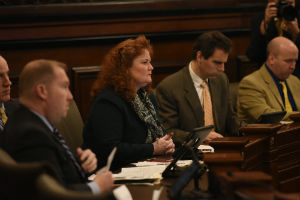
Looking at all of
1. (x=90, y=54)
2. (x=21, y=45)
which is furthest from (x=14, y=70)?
(x=90, y=54)

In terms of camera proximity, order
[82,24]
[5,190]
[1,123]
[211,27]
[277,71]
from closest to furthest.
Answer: [5,190] → [1,123] → [277,71] → [82,24] → [211,27]

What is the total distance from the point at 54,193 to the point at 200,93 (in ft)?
9.71

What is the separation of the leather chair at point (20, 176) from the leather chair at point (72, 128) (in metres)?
1.46

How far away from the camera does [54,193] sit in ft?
5.44

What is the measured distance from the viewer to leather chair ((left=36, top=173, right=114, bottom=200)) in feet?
5.30

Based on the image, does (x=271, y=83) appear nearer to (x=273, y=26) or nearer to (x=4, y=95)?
(x=273, y=26)

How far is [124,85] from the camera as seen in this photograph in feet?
11.3

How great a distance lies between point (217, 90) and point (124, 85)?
132cm

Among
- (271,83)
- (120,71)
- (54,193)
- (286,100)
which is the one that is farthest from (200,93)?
(54,193)

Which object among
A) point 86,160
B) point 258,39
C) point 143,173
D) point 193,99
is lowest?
point 143,173

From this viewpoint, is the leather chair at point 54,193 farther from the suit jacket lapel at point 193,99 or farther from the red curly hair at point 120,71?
the suit jacket lapel at point 193,99

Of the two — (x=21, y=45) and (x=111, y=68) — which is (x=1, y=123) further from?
(x=21, y=45)

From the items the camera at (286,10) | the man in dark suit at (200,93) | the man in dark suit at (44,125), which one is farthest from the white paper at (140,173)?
the camera at (286,10)

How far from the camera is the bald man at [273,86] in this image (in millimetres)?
4844
